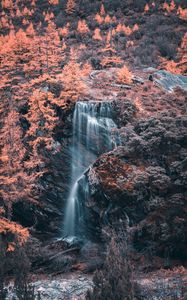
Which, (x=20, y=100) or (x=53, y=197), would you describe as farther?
(x=20, y=100)

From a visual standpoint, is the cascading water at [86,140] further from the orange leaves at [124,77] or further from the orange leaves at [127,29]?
the orange leaves at [127,29]

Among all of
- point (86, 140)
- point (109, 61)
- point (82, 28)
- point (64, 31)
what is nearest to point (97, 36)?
point (82, 28)

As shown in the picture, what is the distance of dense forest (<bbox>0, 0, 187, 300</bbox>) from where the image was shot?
16141mm

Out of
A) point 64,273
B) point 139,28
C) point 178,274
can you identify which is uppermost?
point 139,28

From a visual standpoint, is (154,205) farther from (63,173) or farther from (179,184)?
(63,173)

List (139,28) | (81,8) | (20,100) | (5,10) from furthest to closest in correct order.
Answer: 1. (5,10)
2. (81,8)
3. (139,28)
4. (20,100)

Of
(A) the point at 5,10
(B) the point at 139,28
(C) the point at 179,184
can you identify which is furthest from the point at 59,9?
(C) the point at 179,184

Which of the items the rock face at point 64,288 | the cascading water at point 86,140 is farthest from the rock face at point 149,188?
the rock face at point 64,288

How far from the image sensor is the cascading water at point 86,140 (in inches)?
826

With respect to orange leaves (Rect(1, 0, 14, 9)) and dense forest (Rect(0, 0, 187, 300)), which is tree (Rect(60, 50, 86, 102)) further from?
orange leaves (Rect(1, 0, 14, 9))

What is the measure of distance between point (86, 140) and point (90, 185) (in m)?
3.76

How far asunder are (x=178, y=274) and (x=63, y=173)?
30.9 feet

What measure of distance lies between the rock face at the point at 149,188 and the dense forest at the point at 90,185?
0.06 meters

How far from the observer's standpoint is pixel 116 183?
60.7 feet
